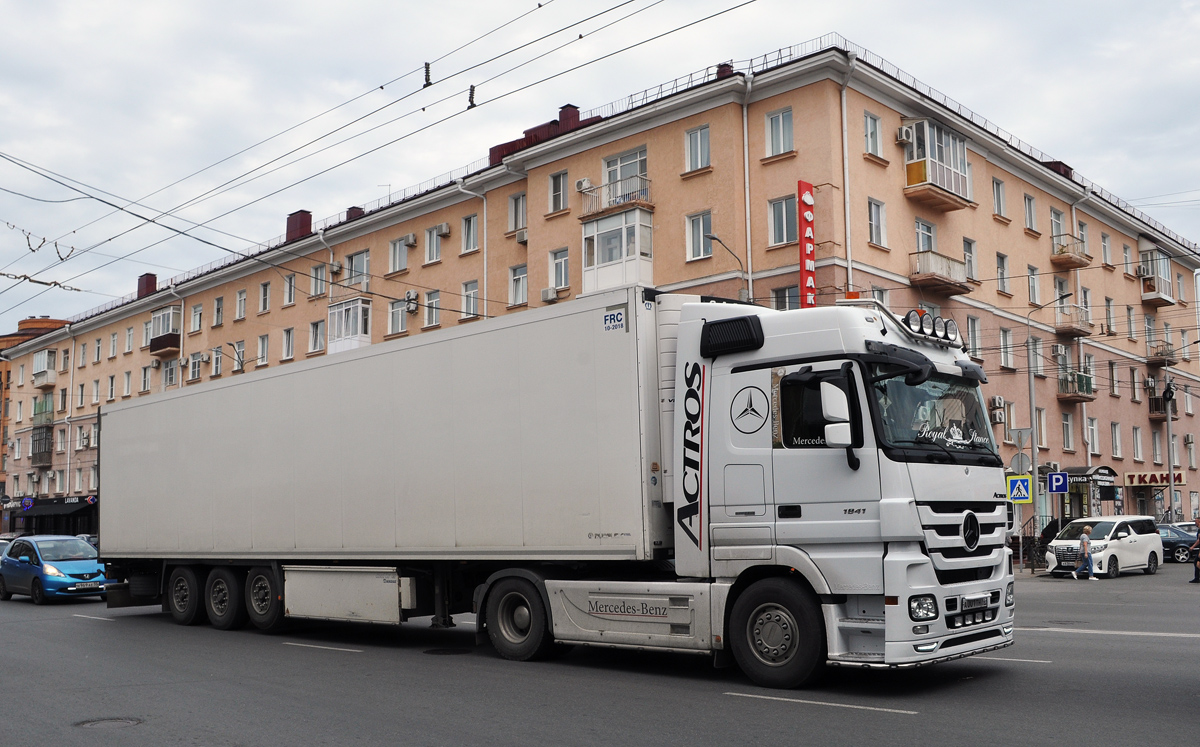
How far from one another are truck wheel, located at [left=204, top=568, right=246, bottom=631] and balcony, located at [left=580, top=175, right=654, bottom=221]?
63.1ft

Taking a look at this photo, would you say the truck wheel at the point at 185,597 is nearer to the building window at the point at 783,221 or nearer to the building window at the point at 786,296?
the building window at the point at 786,296

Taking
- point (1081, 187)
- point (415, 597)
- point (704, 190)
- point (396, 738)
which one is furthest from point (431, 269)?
point (396, 738)

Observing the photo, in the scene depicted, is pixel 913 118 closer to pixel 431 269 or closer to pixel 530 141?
pixel 530 141

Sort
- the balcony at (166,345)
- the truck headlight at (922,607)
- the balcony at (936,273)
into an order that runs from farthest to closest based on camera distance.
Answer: the balcony at (166,345), the balcony at (936,273), the truck headlight at (922,607)

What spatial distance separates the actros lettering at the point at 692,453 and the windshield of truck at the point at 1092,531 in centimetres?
2207

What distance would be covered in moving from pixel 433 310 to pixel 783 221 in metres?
Result: 15.7

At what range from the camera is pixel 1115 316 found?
4700 cm

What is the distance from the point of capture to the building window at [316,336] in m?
45.5

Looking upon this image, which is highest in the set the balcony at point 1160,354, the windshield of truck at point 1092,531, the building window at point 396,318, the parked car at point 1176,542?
the building window at point 396,318

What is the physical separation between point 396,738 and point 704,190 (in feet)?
82.8

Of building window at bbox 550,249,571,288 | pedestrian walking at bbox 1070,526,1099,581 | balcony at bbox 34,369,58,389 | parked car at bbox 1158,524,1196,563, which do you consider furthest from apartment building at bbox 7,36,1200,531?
balcony at bbox 34,369,58,389

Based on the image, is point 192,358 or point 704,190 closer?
point 704,190

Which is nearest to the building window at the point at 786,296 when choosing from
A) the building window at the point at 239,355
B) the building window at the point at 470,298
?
the building window at the point at 470,298

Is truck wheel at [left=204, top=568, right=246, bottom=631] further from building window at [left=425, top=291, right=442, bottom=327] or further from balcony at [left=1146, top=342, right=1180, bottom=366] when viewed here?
balcony at [left=1146, top=342, right=1180, bottom=366]
